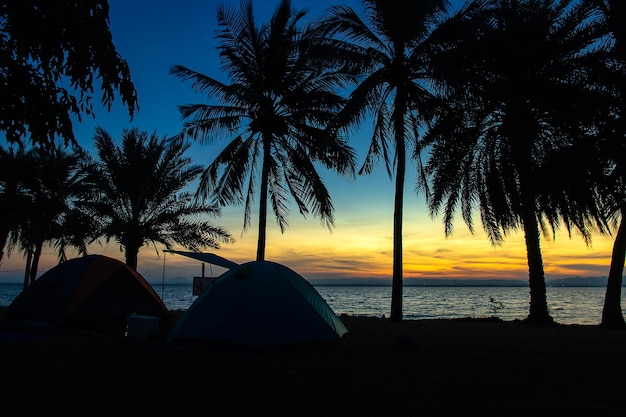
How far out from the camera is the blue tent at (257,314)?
8.18 meters

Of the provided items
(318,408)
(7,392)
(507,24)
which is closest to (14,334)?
(7,392)

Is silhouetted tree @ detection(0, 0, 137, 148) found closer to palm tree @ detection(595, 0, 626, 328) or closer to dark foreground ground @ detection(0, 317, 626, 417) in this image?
dark foreground ground @ detection(0, 317, 626, 417)

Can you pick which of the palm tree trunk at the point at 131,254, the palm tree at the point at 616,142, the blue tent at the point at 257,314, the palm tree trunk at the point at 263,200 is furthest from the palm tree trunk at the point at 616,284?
the palm tree trunk at the point at 131,254

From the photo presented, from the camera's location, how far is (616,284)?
→ 14820 mm

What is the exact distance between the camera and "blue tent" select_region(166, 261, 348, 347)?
8180mm

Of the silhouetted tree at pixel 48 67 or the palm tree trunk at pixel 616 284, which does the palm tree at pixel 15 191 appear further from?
the palm tree trunk at pixel 616 284

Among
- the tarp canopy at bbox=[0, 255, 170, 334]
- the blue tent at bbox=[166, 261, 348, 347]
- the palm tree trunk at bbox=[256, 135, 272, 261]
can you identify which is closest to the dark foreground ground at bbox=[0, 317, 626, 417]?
the blue tent at bbox=[166, 261, 348, 347]

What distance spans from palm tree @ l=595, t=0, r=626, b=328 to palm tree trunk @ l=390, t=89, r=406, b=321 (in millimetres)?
5890

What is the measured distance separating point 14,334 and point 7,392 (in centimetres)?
544

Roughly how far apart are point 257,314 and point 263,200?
31.3 feet

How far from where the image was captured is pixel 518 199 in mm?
15938

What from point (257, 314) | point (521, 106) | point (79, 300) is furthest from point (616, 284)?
point (79, 300)

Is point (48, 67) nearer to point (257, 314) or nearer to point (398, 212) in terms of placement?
point (257, 314)

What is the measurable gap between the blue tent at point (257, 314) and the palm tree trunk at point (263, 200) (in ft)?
26.7
